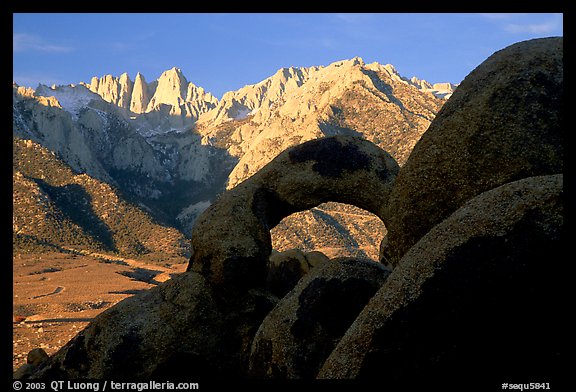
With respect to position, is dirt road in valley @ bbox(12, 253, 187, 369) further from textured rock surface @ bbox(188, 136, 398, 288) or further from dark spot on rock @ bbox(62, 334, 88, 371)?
textured rock surface @ bbox(188, 136, 398, 288)

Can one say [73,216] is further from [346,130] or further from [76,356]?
[76,356]

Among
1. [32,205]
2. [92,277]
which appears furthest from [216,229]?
[32,205]

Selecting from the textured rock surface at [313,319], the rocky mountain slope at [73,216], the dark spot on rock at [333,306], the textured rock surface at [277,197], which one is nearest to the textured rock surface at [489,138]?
the dark spot on rock at [333,306]

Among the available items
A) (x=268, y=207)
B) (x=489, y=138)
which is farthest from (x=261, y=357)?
(x=268, y=207)

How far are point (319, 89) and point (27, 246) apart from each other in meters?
121

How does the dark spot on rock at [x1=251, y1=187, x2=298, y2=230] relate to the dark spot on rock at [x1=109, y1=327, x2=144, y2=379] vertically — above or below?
above

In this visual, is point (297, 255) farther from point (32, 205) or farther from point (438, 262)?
point (32, 205)

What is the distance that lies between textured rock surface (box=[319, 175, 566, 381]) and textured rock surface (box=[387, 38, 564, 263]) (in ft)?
9.37

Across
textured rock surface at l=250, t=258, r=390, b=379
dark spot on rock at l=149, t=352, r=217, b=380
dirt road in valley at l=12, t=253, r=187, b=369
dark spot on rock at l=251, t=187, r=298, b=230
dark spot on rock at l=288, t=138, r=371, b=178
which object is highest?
dark spot on rock at l=288, t=138, r=371, b=178

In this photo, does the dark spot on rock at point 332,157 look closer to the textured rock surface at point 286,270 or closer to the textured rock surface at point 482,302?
the textured rock surface at point 286,270

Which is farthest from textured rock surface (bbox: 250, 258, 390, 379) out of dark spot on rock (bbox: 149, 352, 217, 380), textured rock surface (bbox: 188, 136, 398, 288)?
textured rock surface (bbox: 188, 136, 398, 288)

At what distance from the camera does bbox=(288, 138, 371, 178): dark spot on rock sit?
19.5 metres

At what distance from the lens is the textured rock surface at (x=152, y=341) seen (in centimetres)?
1652

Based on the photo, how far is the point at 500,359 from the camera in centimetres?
654
